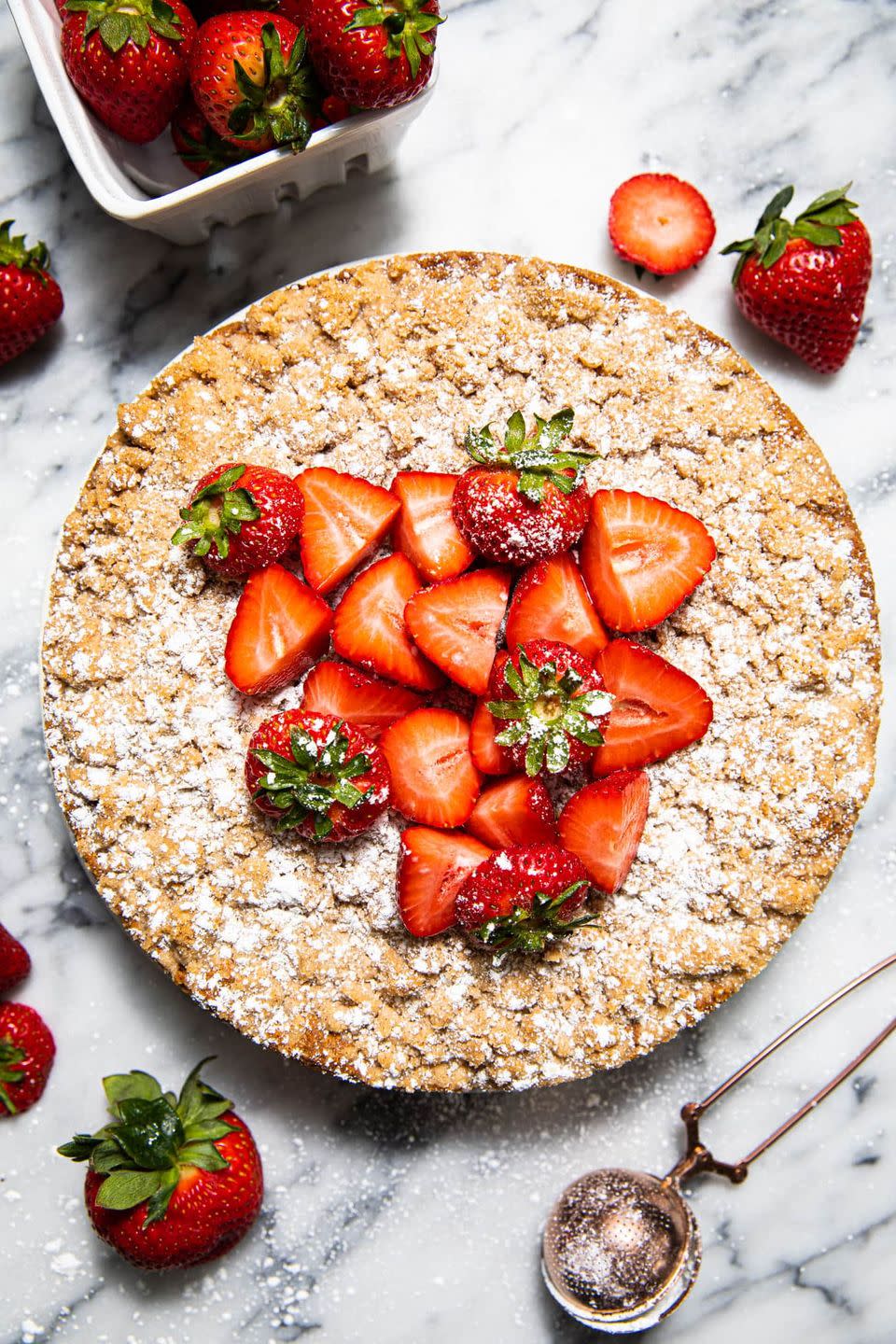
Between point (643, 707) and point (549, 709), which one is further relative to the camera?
point (643, 707)

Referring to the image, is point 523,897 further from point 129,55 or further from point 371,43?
point 129,55

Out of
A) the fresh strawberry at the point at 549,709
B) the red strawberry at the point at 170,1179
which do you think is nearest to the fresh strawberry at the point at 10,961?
the red strawberry at the point at 170,1179

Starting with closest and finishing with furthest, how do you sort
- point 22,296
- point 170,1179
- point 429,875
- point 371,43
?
point 371,43 → point 429,875 → point 170,1179 → point 22,296

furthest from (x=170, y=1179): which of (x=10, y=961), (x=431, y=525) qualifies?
(x=431, y=525)

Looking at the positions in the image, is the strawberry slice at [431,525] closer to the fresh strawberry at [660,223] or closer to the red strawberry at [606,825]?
the red strawberry at [606,825]

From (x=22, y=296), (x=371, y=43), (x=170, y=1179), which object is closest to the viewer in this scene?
(x=371, y=43)

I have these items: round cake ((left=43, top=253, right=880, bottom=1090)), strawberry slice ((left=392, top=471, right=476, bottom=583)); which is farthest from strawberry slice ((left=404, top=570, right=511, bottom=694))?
round cake ((left=43, top=253, right=880, bottom=1090))

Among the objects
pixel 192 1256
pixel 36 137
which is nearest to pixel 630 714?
pixel 192 1256
